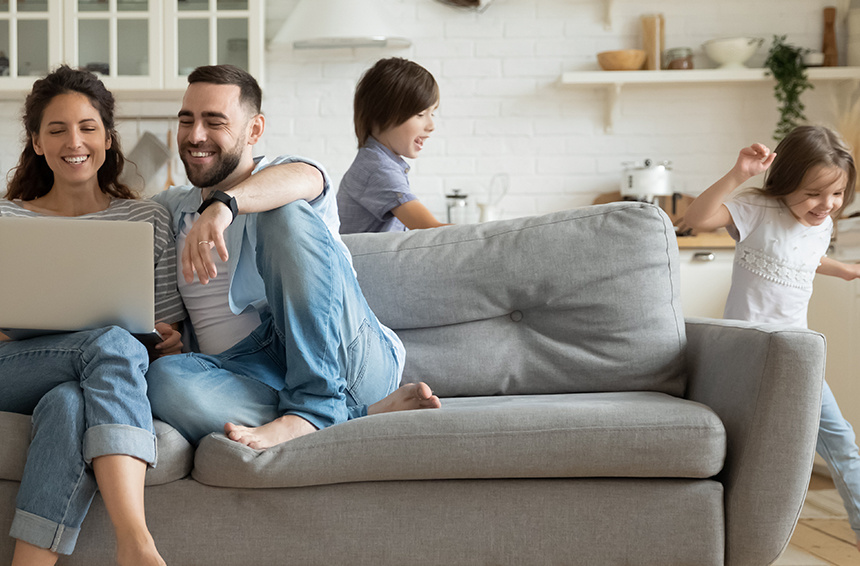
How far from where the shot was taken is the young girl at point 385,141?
242 cm

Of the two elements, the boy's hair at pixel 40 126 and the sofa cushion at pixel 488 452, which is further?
the boy's hair at pixel 40 126

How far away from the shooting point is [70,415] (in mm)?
1380

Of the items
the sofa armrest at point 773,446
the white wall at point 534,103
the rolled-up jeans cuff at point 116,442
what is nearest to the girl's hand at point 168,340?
the rolled-up jeans cuff at point 116,442

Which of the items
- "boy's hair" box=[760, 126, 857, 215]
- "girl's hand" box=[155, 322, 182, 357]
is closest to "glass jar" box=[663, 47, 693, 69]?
"boy's hair" box=[760, 126, 857, 215]

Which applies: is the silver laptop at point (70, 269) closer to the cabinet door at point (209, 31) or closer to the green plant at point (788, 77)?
the cabinet door at point (209, 31)

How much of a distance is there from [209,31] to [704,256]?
Result: 8.03ft

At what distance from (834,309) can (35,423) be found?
264cm

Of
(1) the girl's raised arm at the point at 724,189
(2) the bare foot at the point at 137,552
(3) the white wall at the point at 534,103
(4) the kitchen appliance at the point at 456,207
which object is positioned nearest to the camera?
(2) the bare foot at the point at 137,552

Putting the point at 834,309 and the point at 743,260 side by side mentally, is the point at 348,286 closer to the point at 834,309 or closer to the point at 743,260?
the point at 743,260

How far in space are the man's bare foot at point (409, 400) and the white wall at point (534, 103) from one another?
2.51m

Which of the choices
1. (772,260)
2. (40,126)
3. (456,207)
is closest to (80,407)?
(40,126)

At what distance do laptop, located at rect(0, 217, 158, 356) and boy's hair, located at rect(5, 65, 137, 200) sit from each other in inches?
21.3

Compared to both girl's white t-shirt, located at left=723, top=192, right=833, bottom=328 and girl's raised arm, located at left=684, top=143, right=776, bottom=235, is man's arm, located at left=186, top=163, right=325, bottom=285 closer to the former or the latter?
girl's raised arm, located at left=684, top=143, right=776, bottom=235

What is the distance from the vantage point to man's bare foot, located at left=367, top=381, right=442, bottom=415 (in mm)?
1567
